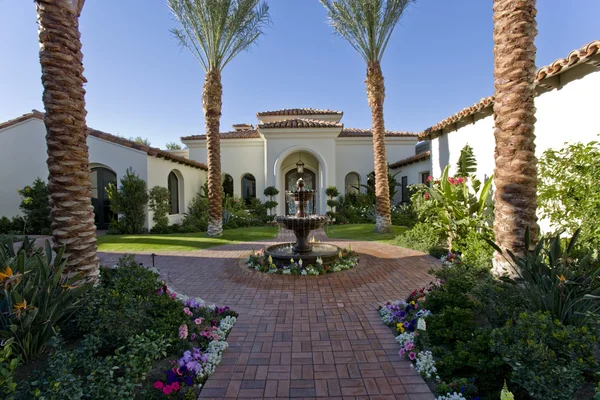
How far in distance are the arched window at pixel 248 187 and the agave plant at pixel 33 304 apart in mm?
18269

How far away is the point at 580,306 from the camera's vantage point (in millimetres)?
3307

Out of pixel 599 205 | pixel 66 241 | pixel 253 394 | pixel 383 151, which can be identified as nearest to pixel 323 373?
pixel 253 394

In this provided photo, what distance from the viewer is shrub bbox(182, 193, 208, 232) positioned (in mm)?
16448

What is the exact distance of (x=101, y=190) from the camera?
16.2 metres

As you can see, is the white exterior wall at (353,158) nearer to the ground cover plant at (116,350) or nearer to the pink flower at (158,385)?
the ground cover plant at (116,350)

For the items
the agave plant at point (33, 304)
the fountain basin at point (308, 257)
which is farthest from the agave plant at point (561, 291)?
the agave plant at point (33, 304)

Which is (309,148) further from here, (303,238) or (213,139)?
(303,238)

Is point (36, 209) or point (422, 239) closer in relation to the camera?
point (422, 239)

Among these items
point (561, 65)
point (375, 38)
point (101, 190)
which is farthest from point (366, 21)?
point (101, 190)

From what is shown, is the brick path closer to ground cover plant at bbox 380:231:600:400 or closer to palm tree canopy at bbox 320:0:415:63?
ground cover plant at bbox 380:231:600:400

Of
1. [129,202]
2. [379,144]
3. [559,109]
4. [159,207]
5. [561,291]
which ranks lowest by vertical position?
[561,291]

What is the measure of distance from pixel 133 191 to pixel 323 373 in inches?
543

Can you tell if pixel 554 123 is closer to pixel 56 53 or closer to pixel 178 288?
pixel 178 288

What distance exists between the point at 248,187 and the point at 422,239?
14.6 m
